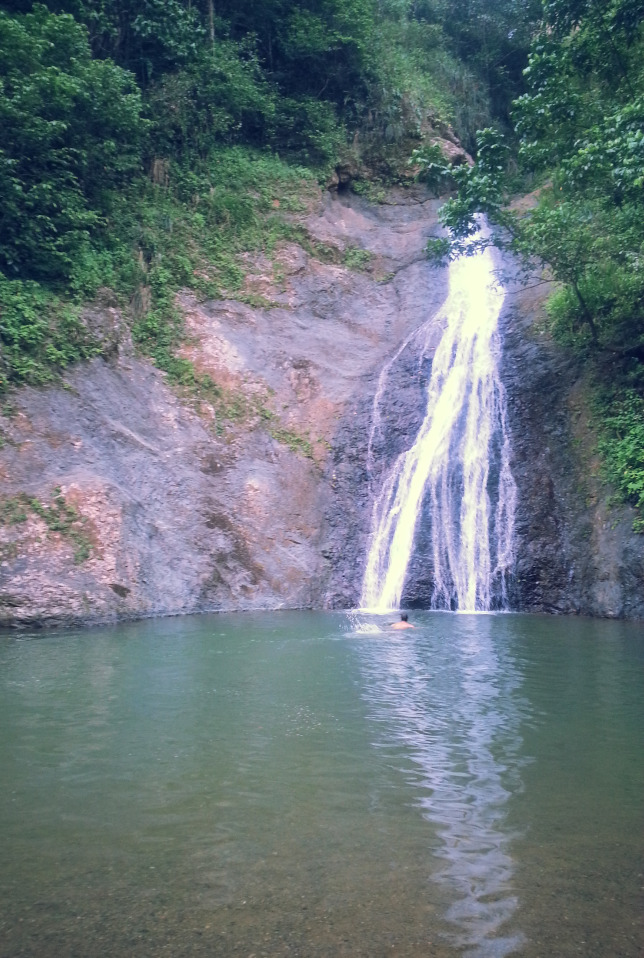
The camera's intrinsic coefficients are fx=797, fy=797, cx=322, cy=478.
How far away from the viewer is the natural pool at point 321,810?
3.39m

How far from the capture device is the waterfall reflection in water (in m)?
3.63

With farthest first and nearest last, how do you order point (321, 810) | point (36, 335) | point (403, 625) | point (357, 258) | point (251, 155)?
1. point (251, 155)
2. point (357, 258)
3. point (36, 335)
4. point (403, 625)
5. point (321, 810)

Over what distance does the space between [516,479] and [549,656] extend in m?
8.27

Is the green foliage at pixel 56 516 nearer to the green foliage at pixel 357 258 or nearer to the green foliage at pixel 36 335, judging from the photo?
the green foliage at pixel 36 335

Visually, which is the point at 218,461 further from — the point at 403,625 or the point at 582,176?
the point at 582,176

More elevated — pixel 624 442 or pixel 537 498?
pixel 624 442

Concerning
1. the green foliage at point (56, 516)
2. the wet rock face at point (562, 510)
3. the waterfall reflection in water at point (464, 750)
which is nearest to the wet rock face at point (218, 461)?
the green foliage at point (56, 516)

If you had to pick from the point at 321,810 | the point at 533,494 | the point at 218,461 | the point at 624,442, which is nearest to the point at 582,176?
the point at 624,442

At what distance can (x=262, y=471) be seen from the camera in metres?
19.1

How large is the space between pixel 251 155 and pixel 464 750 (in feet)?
77.4

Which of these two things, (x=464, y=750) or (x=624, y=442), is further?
(x=624, y=442)

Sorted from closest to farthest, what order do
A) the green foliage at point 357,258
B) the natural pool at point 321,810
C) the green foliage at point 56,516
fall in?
the natural pool at point 321,810, the green foliage at point 56,516, the green foliage at point 357,258

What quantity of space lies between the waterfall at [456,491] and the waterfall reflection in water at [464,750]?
5.78 meters

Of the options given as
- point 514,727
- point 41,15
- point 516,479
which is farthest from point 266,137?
point 514,727
